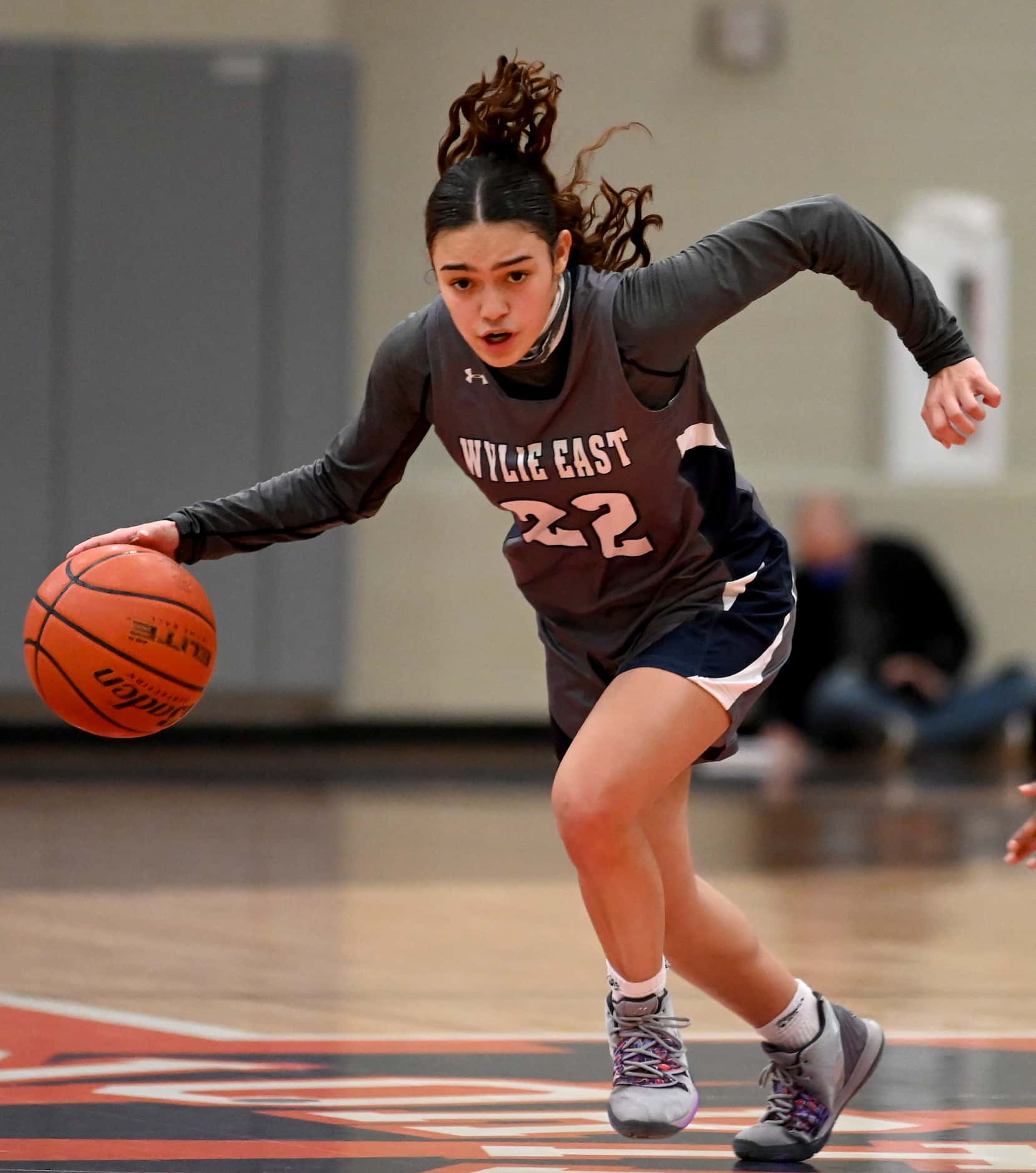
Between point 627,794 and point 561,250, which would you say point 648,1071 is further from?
point 561,250

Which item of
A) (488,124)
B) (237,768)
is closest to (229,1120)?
(488,124)

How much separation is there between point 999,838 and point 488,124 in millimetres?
4600

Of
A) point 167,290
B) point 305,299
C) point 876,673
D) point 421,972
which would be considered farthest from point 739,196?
point 421,972

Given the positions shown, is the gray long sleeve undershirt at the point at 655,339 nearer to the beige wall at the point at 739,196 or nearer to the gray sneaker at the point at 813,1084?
the gray sneaker at the point at 813,1084

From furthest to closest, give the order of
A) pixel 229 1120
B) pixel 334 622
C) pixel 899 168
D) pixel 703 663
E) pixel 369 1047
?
pixel 899 168 → pixel 334 622 → pixel 369 1047 → pixel 229 1120 → pixel 703 663

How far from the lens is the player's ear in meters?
2.71

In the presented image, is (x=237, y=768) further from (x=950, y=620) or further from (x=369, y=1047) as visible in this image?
(x=369, y=1047)

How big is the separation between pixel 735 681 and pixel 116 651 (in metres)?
0.90

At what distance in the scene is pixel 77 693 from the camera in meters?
2.87

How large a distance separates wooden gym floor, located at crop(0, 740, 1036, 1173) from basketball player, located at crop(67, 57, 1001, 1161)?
9.3 inches

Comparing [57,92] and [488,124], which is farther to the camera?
[57,92]

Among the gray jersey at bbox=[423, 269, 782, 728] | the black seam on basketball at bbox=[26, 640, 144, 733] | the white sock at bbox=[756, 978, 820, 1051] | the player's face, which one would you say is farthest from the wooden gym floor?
the player's face

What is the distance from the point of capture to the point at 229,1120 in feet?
9.57

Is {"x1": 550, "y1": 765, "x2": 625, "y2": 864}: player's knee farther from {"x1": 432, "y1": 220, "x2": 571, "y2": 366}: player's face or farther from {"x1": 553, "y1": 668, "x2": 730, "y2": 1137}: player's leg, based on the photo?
{"x1": 432, "y1": 220, "x2": 571, "y2": 366}: player's face
